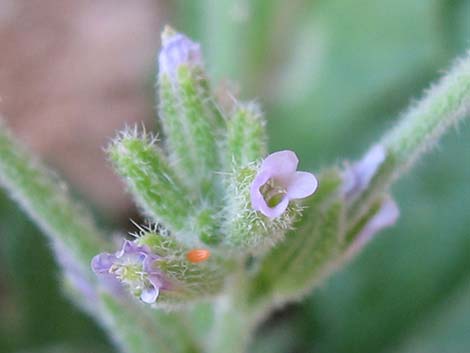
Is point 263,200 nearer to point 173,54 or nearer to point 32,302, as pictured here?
point 173,54

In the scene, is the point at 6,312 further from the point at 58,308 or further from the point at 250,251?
the point at 250,251

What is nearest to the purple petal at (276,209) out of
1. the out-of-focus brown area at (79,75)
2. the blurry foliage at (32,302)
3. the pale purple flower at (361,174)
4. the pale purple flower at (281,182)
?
the pale purple flower at (281,182)

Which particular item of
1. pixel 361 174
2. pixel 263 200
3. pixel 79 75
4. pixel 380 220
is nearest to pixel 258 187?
pixel 263 200

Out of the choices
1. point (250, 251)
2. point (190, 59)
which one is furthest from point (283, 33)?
point (250, 251)

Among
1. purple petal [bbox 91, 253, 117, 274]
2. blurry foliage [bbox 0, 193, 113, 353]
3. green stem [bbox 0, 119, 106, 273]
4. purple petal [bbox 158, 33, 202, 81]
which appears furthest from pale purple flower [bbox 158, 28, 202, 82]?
blurry foliage [bbox 0, 193, 113, 353]

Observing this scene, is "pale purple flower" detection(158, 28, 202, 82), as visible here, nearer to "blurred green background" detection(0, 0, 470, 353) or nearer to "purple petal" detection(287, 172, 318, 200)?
"purple petal" detection(287, 172, 318, 200)

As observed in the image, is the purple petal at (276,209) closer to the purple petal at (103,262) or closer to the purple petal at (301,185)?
the purple petal at (301,185)
